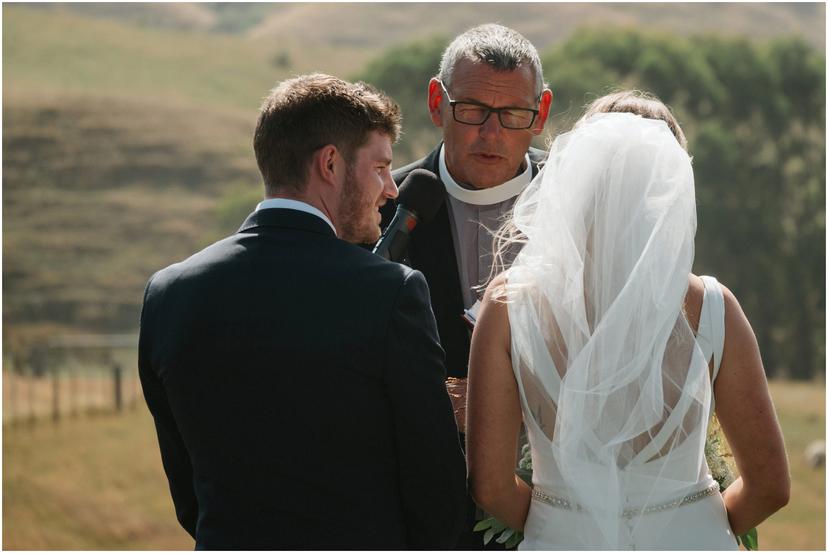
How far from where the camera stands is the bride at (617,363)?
9.32 ft

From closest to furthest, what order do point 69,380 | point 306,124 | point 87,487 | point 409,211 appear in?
point 306,124
point 409,211
point 87,487
point 69,380

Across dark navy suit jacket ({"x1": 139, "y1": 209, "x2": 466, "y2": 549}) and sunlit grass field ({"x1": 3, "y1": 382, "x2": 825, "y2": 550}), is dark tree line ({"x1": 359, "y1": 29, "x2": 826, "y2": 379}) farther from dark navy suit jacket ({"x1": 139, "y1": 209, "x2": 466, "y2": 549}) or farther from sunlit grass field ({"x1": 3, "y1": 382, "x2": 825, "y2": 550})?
dark navy suit jacket ({"x1": 139, "y1": 209, "x2": 466, "y2": 549})

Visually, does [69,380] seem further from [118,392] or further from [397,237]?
[397,237]

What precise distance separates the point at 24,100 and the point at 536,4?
41979 millimetres

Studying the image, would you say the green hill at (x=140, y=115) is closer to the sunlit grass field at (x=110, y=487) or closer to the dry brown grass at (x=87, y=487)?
the dry brown grass at (x=87, y=487)

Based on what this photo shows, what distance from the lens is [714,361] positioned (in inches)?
112

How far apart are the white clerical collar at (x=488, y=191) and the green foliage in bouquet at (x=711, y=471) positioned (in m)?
1.38

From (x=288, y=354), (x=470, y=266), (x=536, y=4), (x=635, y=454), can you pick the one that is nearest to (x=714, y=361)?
(x=635, y=454)

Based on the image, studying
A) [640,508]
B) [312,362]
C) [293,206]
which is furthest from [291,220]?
[640,508]

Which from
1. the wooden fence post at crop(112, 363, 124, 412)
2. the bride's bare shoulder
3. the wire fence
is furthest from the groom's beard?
the wooden fence post at crop(112, 363, 124, 412)

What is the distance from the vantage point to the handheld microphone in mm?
3275

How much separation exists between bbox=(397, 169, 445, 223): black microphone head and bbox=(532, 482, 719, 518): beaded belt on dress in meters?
0.91

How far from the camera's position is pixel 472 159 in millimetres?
4230

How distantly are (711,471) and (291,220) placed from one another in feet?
4.66
